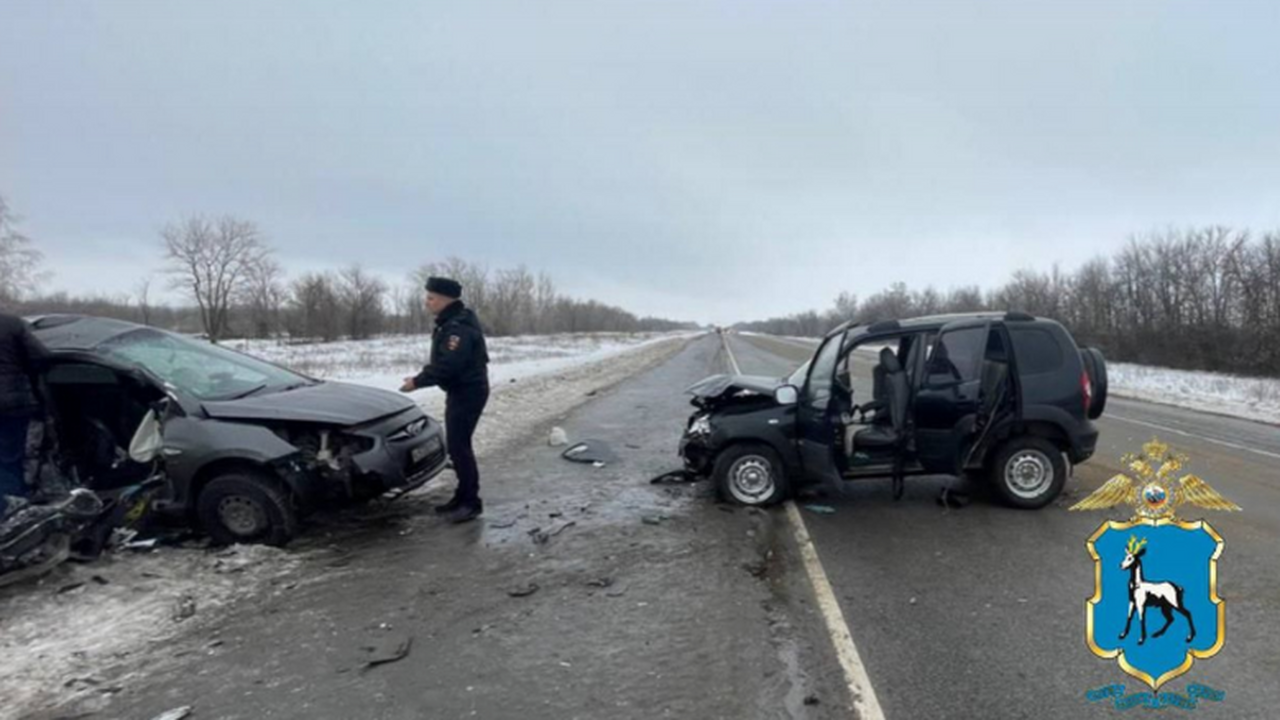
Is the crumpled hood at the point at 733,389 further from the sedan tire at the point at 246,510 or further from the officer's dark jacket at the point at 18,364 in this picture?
the officer's dark jacket at the point at 18,364

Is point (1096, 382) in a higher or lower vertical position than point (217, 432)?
higher

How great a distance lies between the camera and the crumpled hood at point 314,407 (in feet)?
18.0

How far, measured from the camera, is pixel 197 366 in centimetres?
613

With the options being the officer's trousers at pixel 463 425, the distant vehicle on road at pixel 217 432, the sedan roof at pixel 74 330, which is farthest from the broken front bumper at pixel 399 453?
the sedan roof at pixel 74 330

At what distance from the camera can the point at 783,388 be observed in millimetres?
6367

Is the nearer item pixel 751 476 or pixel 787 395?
pixel 787 395

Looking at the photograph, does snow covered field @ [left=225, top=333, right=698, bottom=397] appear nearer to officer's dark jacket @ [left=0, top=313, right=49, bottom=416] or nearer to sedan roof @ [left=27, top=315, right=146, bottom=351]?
sedan roof @ [left=27, top=315, right=146, bottom=351]

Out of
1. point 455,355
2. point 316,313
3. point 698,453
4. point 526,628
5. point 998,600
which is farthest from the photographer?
point 316,313

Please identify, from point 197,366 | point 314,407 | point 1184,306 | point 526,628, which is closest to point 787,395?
point 526,628

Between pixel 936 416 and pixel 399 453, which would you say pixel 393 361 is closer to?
pixel 399 453

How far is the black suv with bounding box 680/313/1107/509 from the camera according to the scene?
6.21 meters

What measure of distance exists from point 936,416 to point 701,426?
7.20 feet

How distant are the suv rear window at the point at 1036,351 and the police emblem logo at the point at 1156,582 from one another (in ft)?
12.9

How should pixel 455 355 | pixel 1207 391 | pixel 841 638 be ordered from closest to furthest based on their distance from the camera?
pixel 841 638
pixel 455 355
pixel 1207 391
